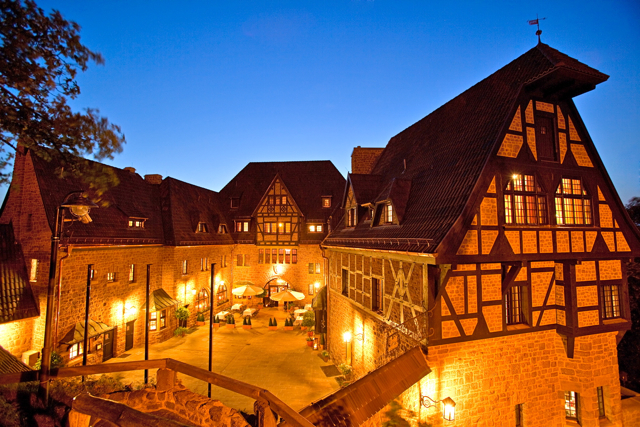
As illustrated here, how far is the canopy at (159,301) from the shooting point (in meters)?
18.1

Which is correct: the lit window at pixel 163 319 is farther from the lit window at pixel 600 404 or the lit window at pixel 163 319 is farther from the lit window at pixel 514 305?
the lit window at pixel 600 404

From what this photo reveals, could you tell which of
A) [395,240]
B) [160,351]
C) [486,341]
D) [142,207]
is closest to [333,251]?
[395,240]

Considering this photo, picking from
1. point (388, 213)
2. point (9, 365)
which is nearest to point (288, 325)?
point (388, 213)

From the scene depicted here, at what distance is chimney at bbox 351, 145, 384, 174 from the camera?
813 inches

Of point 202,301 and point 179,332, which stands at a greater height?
point 202,301

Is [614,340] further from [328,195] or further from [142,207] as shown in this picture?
[142,207]

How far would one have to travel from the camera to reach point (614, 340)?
10523 millimetres

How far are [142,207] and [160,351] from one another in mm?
8986

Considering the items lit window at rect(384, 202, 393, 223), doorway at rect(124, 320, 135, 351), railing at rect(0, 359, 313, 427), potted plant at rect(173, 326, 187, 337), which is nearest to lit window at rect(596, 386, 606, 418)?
lit window at rect(384, 202, 393, 223)

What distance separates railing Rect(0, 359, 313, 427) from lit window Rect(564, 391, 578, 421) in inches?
433

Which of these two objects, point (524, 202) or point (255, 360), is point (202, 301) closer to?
point (255, 360)

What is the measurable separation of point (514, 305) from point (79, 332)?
17774 mm

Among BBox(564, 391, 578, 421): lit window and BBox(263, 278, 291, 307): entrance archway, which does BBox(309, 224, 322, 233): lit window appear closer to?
BBox(263, 278, 291, 307): entrance archway

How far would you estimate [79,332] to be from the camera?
14609 millimetres
